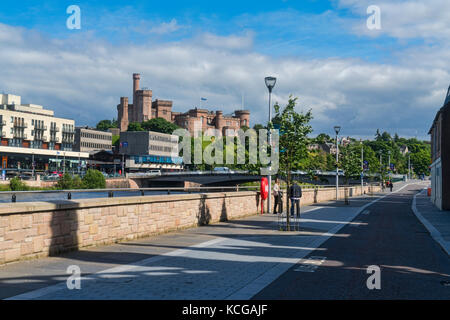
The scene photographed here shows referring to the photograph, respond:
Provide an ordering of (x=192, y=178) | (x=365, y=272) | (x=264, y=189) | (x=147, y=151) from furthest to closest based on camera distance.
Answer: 1. (x=147, y=151)
2. (x=192, y=178)
3. (x=264, y=189)
4. (x=365, y=272)

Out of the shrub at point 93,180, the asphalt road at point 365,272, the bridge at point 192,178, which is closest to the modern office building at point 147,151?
the bridge at point 192,178

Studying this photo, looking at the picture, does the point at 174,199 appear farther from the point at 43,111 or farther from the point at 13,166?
the point at 43,111

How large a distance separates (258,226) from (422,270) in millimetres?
9207

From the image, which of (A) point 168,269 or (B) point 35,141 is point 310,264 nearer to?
(A) point 168,269

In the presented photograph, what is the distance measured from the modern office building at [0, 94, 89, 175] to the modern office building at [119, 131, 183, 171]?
701 inches

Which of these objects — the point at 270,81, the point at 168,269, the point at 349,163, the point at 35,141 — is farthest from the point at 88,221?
the point at 35,141

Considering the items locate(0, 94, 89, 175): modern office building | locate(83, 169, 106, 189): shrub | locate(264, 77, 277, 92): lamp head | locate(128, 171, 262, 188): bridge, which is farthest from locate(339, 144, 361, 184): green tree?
locate(0, 94, 89, 175): modern office building

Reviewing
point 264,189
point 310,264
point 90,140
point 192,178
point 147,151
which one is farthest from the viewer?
point 147,151

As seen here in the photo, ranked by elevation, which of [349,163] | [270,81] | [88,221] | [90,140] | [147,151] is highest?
[90,140]

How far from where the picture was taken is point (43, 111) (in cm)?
13012

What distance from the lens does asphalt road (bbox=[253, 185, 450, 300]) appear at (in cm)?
777

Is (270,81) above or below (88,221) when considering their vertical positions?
above

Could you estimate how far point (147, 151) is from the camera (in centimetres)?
15062

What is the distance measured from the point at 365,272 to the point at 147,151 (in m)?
143
